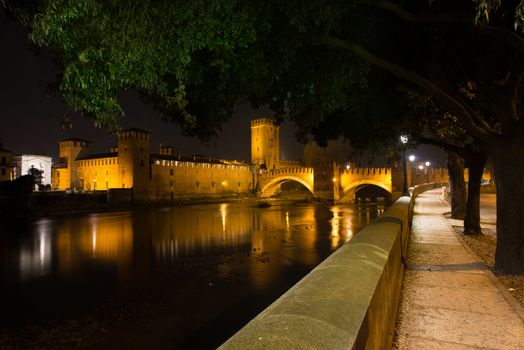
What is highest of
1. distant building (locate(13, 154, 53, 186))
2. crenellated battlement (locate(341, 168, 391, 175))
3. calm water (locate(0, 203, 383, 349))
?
distant building (locate(13, 154, 53, 186))

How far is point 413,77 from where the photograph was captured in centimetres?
696

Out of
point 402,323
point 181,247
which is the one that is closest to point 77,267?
point 181,247

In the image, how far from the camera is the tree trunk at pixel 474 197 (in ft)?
42.0

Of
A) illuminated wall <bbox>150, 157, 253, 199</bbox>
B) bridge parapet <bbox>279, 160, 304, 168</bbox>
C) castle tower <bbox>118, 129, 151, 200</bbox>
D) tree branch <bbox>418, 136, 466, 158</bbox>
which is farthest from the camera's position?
bridge parapet <bbox>279, 160, 304, 168</bbox>

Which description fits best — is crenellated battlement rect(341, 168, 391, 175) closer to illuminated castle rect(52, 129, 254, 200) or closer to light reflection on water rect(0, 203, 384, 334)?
light reflection on water rect(0, 203, 384, 334)

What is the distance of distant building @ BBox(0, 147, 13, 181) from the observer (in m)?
68.1

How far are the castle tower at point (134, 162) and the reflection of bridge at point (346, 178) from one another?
98.6ft

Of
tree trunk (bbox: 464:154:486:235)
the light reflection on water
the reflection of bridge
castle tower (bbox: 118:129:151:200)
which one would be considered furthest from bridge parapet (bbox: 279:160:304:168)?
tree trunk (bbox: 464:154:486:235)

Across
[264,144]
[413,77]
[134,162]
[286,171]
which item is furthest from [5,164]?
[413,77]

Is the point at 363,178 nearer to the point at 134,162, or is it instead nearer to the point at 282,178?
the point at 282,178

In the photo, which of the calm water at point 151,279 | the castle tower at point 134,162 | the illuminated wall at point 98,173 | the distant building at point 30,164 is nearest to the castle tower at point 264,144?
the castle tower at point 134,162

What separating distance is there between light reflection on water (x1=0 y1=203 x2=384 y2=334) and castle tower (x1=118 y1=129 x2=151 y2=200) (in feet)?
88.9

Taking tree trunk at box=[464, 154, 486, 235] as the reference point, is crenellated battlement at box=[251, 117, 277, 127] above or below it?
above

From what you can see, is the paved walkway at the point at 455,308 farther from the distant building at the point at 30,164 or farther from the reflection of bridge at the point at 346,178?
the distant building at the point at 30,164
